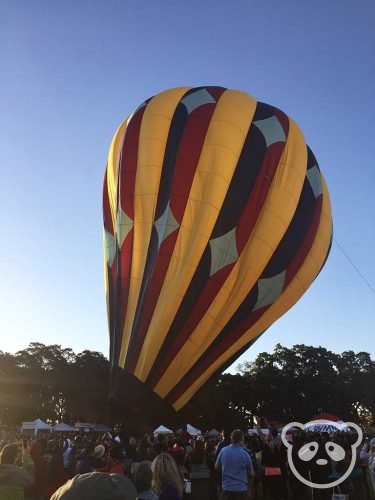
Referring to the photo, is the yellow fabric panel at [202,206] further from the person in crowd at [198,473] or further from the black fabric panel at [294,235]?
the person in crowd at [198,473]

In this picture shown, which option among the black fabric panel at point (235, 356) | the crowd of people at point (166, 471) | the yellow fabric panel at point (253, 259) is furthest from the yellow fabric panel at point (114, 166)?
the crowd of people at point (166, 471)

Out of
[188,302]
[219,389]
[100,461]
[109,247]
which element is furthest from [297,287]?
[219,389]

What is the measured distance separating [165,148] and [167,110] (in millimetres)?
1396

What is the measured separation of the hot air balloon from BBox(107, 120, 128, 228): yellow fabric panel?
8 cm

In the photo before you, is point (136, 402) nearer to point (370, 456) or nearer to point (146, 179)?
point (370, 456)

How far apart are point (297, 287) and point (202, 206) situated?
155 inches

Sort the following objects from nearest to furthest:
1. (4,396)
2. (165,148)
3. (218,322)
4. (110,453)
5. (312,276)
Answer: (110,453) → (218,322) → (165,148) → (312,276) → (4,396)

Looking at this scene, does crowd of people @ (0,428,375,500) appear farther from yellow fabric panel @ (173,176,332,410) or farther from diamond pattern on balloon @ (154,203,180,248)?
diamond pattern on balloon @ (154,203,180,248)

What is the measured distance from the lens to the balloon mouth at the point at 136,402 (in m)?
10.3

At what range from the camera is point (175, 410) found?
36.0ft

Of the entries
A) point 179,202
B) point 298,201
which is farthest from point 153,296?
point 298,201

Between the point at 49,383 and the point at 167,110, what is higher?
the point at 167,110

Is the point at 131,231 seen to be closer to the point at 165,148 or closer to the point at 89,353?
the point at 165,148

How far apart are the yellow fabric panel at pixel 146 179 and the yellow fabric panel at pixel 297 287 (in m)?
Answer: 2.68
